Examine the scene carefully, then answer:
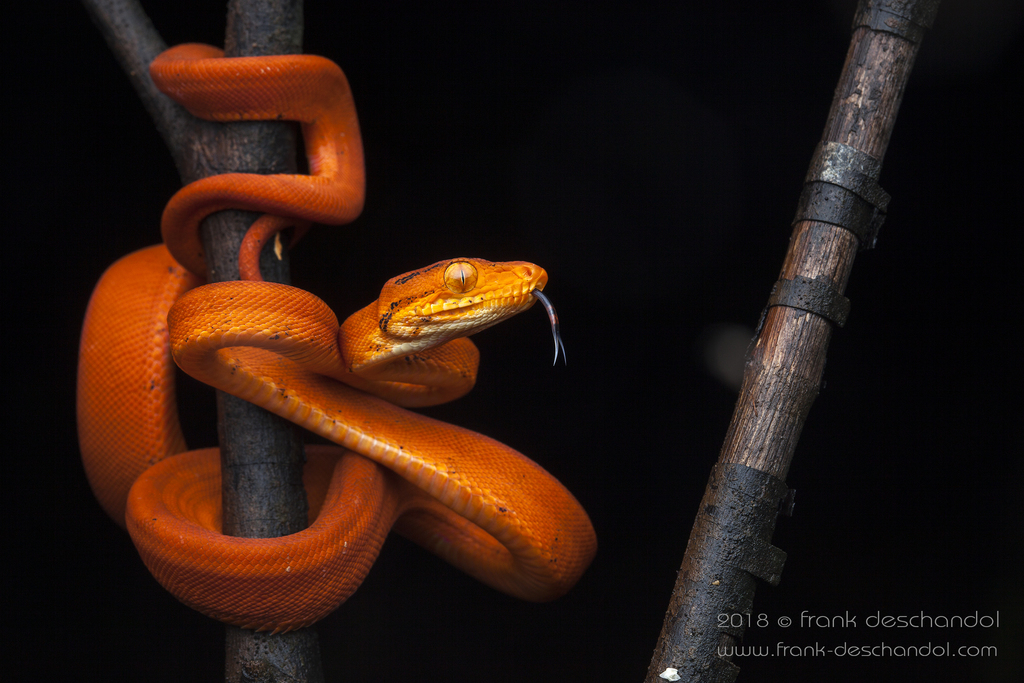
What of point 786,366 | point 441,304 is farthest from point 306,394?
point 786,366

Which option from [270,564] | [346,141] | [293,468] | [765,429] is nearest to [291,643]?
[270,564]

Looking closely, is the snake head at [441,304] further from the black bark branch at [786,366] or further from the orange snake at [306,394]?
the black bark branch at [786,366]

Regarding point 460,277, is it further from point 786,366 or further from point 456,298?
point 786,366

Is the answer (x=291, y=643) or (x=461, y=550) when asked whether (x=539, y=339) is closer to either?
(x=461, y=550)

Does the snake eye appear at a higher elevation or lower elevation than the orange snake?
higher

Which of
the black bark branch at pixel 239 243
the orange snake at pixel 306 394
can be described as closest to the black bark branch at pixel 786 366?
the orange snake at pixel 306 394

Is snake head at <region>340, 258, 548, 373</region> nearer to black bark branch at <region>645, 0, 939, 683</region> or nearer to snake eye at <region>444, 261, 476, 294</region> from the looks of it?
snake eye at <region>444, 261, 476, 294</region>

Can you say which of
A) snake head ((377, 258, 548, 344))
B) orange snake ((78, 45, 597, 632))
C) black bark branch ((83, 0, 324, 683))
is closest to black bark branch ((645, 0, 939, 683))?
orange snake ((78, 45, 597, 632))
